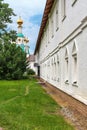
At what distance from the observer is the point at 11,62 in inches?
1657

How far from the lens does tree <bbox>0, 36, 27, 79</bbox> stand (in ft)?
136

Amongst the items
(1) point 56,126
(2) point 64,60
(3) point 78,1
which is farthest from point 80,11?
(2) point 64,60

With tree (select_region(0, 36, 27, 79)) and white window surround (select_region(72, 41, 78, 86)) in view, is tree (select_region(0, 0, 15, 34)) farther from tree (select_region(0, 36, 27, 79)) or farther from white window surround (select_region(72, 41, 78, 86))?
white window surround (select_region(72, 41, 78, 86))

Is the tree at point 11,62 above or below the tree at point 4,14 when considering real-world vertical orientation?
below

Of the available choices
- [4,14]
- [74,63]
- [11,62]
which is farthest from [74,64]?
[4,14]

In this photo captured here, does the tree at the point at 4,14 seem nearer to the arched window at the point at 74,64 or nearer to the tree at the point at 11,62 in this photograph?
the tree at the point at 11,62

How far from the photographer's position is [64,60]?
52.2ft

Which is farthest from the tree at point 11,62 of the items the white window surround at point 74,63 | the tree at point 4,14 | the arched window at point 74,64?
the white window surround at point 74,63

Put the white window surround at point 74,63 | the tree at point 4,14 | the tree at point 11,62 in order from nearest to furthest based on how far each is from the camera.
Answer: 1. the white window surround at point 74,63
2. the tree at point 11,62
3. the tree at point 4,14

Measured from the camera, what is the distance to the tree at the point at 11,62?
41562 millimetres

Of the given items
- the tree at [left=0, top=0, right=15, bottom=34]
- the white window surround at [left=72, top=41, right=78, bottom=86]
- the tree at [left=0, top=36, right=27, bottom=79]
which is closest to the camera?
the white window surround at [left=72, top=41, right=78, bottom=86]

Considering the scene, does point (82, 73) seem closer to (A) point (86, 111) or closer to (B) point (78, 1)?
(A) point (86, 111)

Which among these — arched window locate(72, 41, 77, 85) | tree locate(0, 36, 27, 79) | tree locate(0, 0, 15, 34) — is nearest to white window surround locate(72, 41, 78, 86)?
arched window locate(72, 41, 77, 85)

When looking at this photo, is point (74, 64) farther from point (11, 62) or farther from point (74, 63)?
point (11, 62)
